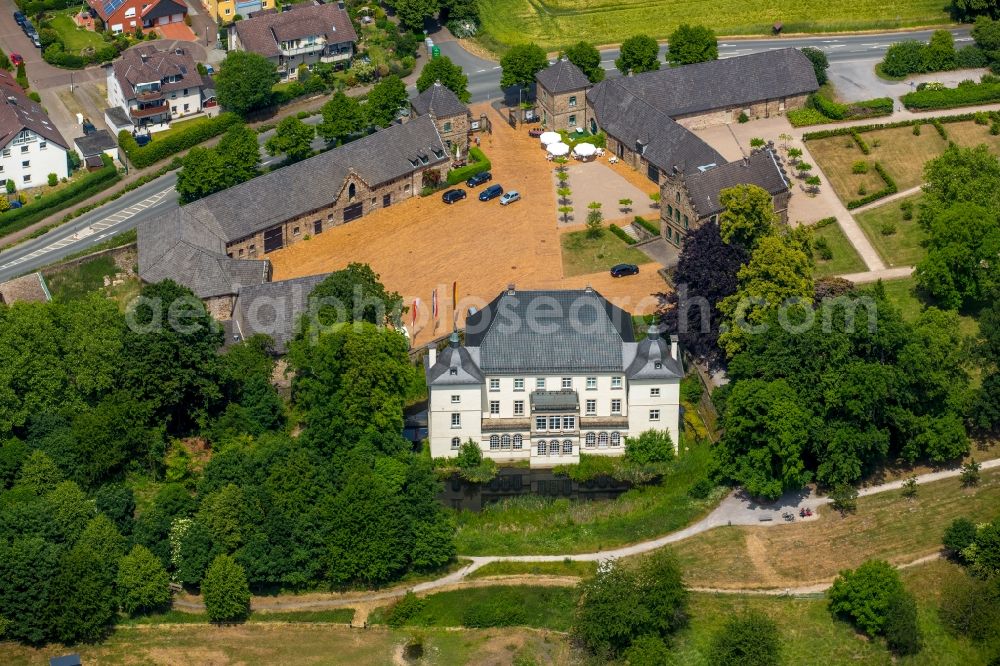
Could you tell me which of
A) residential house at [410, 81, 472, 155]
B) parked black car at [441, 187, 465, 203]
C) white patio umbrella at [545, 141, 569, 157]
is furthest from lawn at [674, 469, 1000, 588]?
residential house at [410, 81, 472, 155]

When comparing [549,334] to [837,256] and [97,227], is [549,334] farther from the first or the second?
[97,227]

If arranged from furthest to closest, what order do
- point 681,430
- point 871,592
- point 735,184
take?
point 735,184 < point 681,430 < point 871,592

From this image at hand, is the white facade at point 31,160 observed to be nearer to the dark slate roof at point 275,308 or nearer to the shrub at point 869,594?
the dark slate roof at point 275,308

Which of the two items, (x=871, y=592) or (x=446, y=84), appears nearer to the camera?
(x=871, y=592)

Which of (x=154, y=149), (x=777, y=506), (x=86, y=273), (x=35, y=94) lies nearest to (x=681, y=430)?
(x=777, y=506)

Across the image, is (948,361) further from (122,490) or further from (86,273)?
(86,273)

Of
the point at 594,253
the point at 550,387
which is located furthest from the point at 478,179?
the point at 550,387
